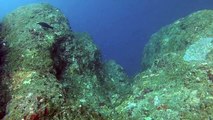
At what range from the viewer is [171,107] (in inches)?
228

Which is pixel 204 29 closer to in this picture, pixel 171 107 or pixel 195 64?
pixel 195 64

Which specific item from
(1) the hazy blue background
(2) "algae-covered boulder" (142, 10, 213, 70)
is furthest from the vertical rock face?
(1) the hazy blue background

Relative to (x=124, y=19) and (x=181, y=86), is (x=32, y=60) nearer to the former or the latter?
(x=181, y=86)

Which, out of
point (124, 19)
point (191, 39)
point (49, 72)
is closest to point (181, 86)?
point (191, 39)

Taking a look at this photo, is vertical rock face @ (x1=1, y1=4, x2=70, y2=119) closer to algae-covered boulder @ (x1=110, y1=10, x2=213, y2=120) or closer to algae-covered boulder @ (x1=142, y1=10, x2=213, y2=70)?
algae-covered boulder @ (x1=110, y1=10, x2=213, y2=120)

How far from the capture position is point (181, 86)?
6422 mm

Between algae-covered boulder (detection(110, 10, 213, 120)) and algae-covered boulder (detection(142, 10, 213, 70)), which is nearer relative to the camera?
algae-covered boulder (detection(110, 10, 213, 120))

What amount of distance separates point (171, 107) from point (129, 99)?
1.22 meters

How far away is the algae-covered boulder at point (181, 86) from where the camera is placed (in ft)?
18.7

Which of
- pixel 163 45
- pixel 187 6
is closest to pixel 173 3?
pixel 187 6

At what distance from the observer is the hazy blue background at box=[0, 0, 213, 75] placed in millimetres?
48812

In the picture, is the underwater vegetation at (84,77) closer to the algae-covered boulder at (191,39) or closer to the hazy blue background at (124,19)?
the algae-covered boulder at (191,39)

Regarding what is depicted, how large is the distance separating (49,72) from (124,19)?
74.8 m

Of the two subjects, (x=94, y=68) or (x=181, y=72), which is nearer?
(x=181, y=72)
